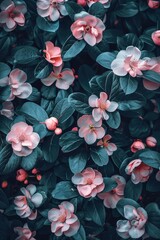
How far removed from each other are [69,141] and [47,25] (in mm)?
407

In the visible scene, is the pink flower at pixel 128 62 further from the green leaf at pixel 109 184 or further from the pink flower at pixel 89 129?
the green leaf at pixel 109 184

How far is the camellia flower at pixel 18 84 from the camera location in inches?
55.2

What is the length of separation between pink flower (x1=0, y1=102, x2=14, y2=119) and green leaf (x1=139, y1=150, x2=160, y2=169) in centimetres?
46

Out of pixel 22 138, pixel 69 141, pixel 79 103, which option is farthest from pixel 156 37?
pixel 22 138

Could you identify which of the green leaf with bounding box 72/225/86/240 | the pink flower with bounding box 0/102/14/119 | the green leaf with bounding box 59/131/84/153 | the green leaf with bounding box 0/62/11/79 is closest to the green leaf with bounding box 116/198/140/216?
the green leaf with bounding box 72/225/86/240

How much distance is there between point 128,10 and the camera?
151 centimetres

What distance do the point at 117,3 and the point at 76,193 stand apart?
700 mm

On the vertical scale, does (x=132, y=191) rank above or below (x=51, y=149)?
below

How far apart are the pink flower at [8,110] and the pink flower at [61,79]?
140mm

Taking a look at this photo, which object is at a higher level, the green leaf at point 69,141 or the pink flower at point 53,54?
the pink flower at point 53,54

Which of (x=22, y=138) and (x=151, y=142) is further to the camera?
(x=151, y=142)

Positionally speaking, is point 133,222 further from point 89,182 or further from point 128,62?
point 128,62

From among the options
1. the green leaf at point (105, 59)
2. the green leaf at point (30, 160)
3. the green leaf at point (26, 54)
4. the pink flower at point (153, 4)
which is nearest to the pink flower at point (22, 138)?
the green leaf at point (30, 160)

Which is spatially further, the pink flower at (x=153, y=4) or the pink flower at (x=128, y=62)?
the pink flower at (x=153, y=4)
